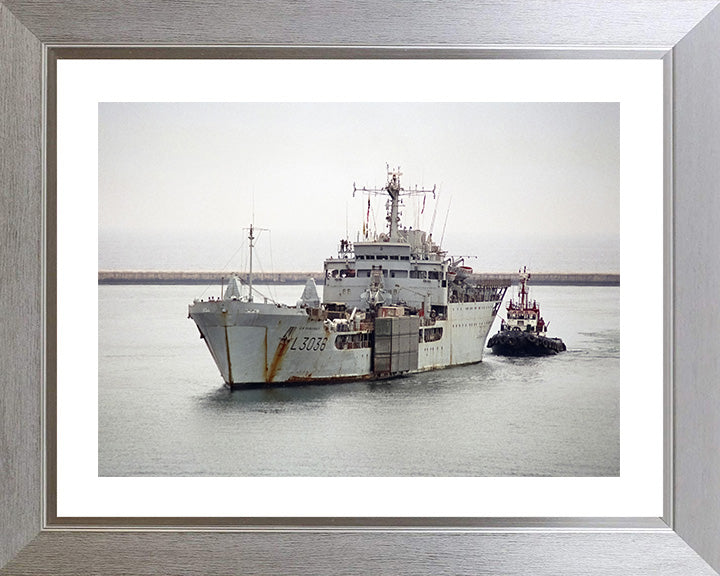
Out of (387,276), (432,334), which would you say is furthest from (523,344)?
(387,276)

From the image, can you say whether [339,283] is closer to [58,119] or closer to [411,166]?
[411,166]

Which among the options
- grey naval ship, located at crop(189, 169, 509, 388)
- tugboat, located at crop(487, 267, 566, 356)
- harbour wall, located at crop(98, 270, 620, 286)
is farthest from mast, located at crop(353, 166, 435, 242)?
tugboat, located at crop(487, 267, 566, 356)

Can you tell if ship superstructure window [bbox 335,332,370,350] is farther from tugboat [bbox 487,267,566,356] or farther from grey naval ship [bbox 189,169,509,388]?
tugboat [bbox 487,267,566,356]

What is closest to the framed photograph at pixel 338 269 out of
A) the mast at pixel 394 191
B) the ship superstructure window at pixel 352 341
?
the mast at pixel 394 191

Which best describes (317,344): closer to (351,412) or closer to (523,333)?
(351,412)

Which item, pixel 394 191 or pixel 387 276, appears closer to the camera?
pixel 394 191
